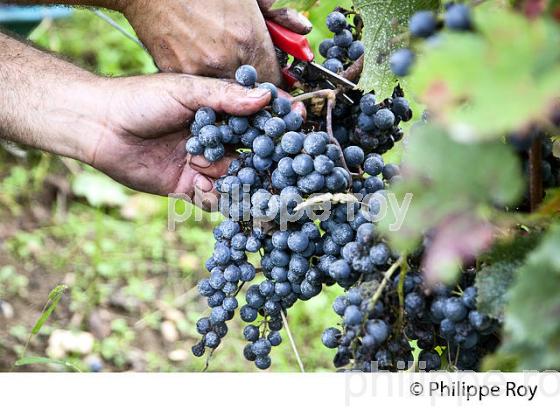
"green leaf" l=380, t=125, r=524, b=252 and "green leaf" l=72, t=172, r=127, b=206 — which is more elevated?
"green leaf" l=380, t=125, r=524, b=252

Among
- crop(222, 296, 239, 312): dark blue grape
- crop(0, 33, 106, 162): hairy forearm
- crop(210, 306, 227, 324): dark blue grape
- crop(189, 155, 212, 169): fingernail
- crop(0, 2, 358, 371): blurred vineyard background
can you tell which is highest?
crop(189, 155, 212, 169): fingernail

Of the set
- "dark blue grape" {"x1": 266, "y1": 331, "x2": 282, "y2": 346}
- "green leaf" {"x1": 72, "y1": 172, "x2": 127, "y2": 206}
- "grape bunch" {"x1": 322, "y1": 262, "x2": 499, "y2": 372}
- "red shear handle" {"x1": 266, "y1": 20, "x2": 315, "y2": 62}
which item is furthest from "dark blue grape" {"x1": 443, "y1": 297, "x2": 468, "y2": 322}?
"green leaf" {"x1": 72, "y1": 172, "x2": 127, "y2": 206}

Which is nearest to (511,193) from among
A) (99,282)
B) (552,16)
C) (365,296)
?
(552,16)

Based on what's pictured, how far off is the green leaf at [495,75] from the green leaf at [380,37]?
0.62m

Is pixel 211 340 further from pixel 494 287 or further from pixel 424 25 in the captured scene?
pixel 424 25

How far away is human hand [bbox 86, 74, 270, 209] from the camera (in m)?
1.17

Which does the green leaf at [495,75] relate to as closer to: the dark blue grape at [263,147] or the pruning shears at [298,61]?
the dark blue grape at [263,147]

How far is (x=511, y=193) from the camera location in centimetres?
44

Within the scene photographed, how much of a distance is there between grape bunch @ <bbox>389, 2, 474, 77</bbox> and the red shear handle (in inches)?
22.3

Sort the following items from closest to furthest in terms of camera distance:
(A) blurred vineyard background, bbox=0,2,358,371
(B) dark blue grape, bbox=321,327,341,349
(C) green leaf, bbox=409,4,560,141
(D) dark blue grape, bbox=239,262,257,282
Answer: (C) green leaf, bbox=409,4,560,141
(B) dark blue grape, bbox=321,327,341,349
(D) dark blue grape, bbox=239,262,257,282
(A) blurred vineyard background, bbox=0,2,358,371

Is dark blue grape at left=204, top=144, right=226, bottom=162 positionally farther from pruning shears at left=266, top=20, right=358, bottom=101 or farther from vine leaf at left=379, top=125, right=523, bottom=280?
vine leaf at left=379, top=125, right=523, bottom=280

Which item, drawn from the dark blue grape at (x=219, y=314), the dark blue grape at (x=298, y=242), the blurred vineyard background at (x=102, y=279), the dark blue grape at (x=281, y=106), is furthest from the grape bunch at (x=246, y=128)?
the blurred vineyard background at (x=102, y=279)

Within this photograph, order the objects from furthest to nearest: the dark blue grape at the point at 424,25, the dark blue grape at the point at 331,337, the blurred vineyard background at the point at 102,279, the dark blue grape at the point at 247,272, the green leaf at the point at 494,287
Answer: the blurred vineyard background at the point at 102,279 → the dark blue grape at the point at 247,272 → the dark blue grape at the point at 331,337 → the green leaf at the point at 494,287 → the dark blue grape at the point at 424,25

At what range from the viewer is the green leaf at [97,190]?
3203mm
